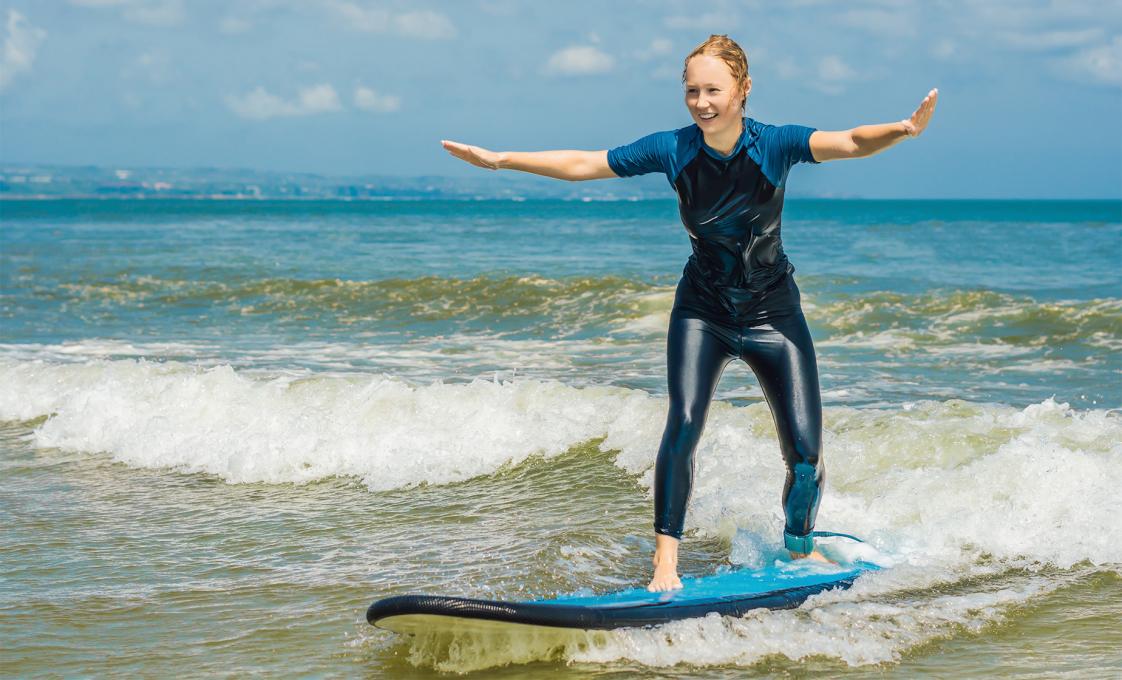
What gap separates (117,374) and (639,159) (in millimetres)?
8765

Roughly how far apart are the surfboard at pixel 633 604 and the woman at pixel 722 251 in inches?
6.3

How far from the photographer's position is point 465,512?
7.17 m

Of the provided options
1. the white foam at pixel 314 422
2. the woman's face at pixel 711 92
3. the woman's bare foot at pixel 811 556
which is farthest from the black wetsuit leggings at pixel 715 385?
the white foam at pixel 314 422

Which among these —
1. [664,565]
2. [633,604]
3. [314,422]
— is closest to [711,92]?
[664,565]

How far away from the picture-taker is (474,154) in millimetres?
4285

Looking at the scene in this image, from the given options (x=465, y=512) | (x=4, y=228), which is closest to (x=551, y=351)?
(x=465, y=512)

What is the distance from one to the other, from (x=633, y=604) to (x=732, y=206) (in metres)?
1.66

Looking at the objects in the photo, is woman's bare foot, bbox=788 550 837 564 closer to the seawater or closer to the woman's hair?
the seawater

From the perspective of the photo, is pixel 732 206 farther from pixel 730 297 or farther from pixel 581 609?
pixel 581 609

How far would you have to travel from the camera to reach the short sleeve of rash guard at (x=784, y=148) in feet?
13.7

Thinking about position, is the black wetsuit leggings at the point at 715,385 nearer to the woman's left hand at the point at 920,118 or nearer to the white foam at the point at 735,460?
the white foam at the point at 735,460

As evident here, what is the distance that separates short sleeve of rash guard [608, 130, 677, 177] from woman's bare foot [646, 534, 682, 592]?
1531 millimetres

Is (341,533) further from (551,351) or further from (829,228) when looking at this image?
(829,228)

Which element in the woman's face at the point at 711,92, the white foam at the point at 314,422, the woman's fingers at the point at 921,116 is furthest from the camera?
the white foam at the point at 314,422
